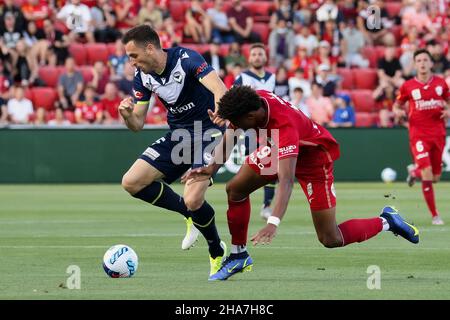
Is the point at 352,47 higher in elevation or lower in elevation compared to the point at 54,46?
lower

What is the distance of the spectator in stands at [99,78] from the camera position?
1044 inches

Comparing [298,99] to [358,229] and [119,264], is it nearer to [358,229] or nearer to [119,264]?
[358,229]

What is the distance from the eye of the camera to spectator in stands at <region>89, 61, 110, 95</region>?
26516mm

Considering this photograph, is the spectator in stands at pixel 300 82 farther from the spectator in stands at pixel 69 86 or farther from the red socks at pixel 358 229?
the red socks at pixel 358 229

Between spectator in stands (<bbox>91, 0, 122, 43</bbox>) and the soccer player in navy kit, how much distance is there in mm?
16649

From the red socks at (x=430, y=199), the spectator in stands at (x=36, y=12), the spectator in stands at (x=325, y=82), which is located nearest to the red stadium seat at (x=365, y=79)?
the spectator in stands at (x=325, y=82)

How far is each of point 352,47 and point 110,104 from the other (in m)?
6.92

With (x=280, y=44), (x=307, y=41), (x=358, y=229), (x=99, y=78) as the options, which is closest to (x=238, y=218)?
(x=358, y=229)

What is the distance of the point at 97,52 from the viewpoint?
28.0m

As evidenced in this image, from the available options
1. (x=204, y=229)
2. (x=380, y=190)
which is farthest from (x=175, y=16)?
(x=204, y=229)

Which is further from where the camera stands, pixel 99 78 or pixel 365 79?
pixel 365 79

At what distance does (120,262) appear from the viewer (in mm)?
9984

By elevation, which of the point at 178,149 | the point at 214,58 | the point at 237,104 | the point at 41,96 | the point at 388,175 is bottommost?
the point at 388,175

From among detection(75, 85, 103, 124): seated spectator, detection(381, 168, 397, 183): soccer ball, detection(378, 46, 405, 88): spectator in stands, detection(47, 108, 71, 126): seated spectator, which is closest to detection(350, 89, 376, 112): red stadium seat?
detection(378, 46, 405, 88): spectator in stands
